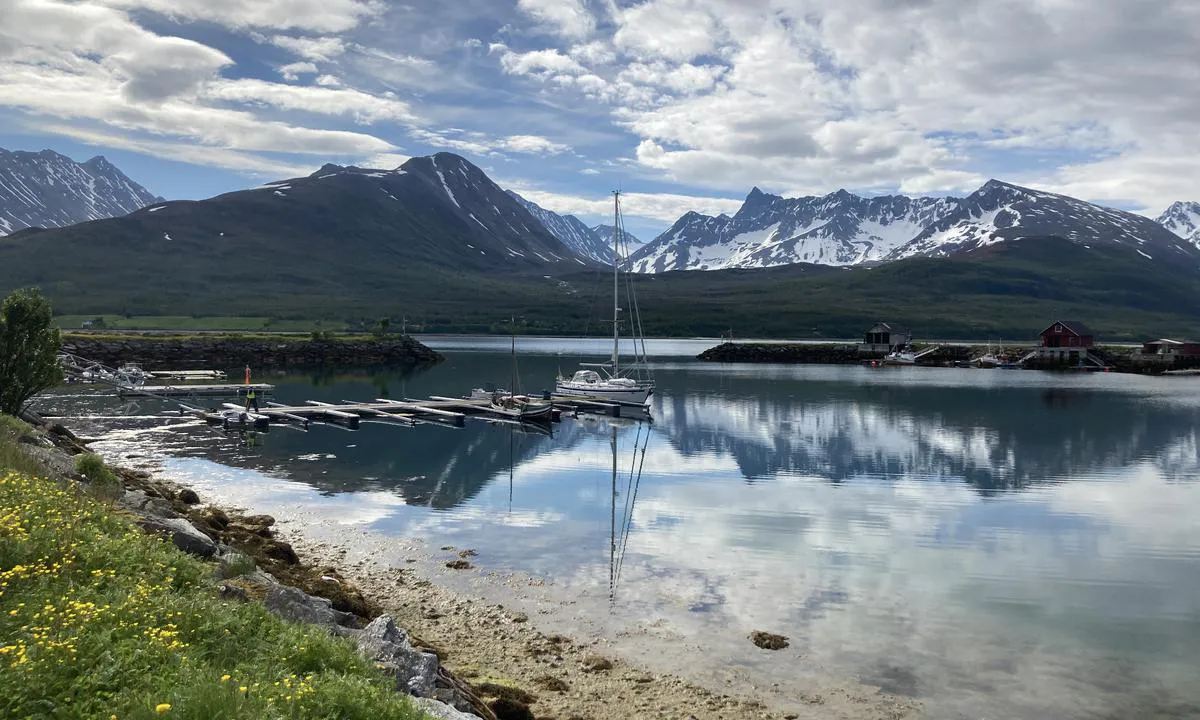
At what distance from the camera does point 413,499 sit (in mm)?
38531

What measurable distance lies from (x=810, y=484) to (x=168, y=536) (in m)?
34.8

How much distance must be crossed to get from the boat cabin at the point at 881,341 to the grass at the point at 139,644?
17305 centimetres

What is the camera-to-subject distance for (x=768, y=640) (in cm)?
2083

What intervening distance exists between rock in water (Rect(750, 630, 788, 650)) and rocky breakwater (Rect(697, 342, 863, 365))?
151456mm

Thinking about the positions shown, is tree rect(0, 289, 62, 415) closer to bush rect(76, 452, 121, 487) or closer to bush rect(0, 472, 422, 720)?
bush rect(76, 452, 121, 487)

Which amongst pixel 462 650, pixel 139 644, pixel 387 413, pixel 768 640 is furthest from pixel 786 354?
pixel 139 644

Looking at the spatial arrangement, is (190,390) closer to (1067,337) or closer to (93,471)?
(93,471)

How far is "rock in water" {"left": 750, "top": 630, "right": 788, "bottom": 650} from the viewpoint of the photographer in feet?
67.5

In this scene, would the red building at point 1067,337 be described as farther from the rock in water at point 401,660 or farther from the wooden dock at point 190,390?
the rock in water at point 401,660

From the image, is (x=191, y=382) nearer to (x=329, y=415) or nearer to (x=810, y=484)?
(x=329, y=415)

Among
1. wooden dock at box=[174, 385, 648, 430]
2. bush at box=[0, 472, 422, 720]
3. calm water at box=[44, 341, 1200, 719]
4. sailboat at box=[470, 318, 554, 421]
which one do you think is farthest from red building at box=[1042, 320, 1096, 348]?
bush at box=[0, 472, 422, 720]

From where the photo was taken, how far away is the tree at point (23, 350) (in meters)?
39.9

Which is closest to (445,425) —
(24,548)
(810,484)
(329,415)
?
(329,415)

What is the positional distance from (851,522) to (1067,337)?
14666 cm
